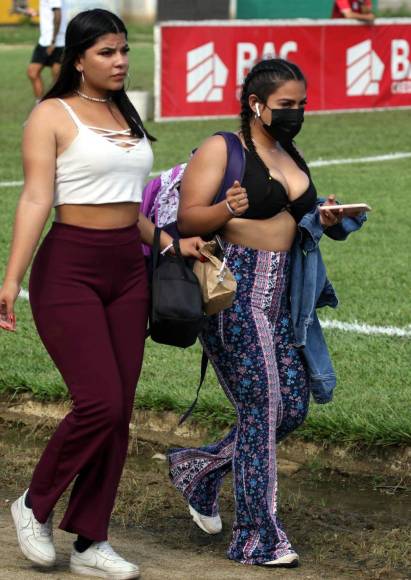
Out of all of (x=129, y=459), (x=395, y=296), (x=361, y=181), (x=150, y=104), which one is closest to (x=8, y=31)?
(x=150, y=104)

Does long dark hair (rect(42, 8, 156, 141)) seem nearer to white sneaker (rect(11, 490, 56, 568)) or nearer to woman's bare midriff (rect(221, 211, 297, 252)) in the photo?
woman's bare midriff (rect(221, 211, 297, 252))

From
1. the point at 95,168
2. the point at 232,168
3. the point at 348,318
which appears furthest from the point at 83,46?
the point at 348,318

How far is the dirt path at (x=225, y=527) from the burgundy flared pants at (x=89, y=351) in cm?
33

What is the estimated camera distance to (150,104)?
64.1 feet

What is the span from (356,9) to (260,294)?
1538 centimetres

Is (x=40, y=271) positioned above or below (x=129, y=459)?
above

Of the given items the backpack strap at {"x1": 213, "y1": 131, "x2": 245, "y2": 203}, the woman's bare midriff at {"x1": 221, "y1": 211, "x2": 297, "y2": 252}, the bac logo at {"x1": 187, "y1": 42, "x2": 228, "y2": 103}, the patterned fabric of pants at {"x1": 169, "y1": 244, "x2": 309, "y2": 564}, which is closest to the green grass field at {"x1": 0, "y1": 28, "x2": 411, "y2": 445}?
the bac logo at {"x1": 187, "y1": 42, "x2": 228, "y2": 103}

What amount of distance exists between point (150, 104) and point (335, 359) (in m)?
11.9

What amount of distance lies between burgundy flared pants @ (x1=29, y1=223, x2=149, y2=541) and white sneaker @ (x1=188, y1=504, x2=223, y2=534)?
2.44 feet

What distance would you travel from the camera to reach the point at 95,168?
200 inches

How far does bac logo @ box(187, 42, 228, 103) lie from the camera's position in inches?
731

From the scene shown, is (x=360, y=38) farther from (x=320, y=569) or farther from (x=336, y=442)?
(x=320, y=569)

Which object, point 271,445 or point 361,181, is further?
point 361,181

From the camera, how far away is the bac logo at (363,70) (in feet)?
64.2
